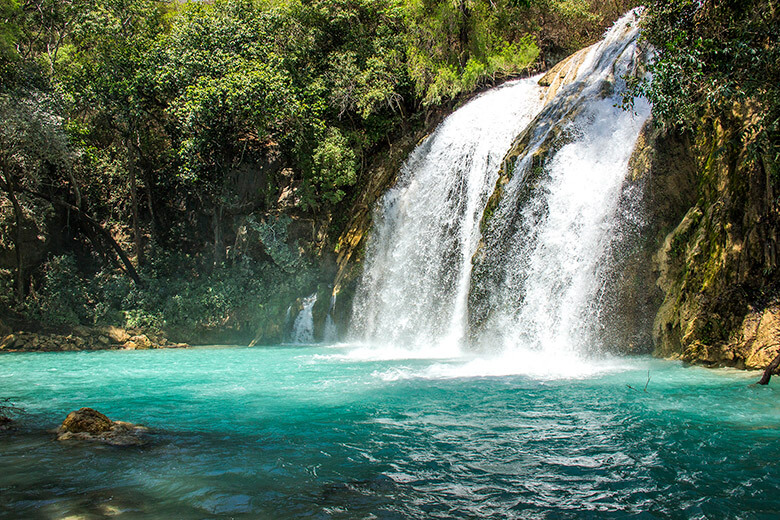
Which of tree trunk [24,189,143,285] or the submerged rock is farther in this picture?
tree trunk [24,189,143,285]

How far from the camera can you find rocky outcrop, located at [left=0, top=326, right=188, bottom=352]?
56.5ft

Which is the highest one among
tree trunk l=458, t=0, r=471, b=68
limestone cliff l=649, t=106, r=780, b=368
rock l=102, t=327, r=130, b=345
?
tree trunk l=458, t=0, r=471, b=68

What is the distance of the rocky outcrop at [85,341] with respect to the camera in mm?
17219

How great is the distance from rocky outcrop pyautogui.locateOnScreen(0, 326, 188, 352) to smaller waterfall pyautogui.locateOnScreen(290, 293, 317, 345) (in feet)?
12.5

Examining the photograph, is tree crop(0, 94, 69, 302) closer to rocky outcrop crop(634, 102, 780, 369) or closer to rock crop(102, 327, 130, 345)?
rock crop(102, 327, 130, 345)

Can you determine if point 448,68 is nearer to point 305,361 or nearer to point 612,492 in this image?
point 305,361

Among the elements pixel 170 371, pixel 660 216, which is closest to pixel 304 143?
pixel 170 371

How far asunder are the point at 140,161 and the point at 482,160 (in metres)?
13.4

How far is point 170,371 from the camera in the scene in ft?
41.0

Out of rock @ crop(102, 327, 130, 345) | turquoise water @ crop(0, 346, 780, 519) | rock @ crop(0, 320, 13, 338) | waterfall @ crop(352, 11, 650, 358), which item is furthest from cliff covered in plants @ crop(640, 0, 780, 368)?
rock @ crop(0, 320, 13, 338)

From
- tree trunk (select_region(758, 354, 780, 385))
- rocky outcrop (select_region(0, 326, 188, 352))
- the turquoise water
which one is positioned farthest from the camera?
rocky outcrop (select_region(0, 326, 188, 352))

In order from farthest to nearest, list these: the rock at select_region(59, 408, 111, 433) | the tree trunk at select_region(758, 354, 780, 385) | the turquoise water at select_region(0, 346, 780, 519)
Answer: the tree trunk at select_region(758, 354, 780, 385), the rock at select_region(59, 408, 111, 433), the turquoise water at select_region(0, 346, 780, 519)

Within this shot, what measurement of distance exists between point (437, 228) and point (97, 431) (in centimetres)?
1183

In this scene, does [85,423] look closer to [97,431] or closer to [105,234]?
[97,431]
